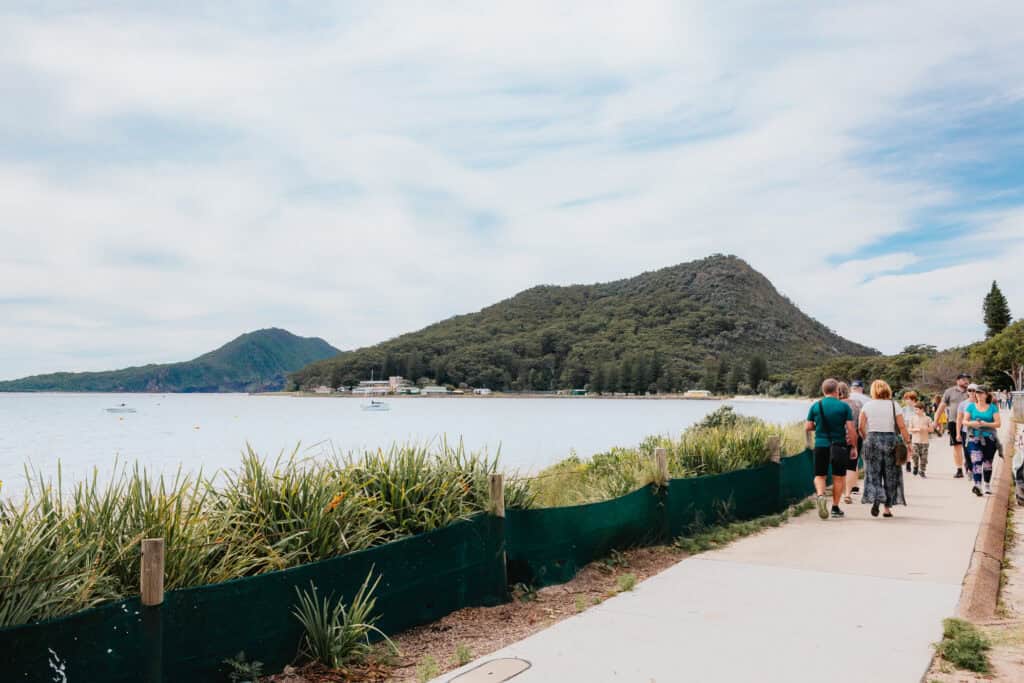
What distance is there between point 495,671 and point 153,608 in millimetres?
2003

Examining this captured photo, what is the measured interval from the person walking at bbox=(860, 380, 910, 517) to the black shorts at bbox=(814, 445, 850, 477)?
1.06 feet

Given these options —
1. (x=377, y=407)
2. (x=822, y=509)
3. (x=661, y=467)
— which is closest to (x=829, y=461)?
(x=822, y=509)

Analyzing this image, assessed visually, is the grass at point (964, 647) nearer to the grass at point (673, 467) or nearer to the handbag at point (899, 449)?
the grass at point (673, 467)

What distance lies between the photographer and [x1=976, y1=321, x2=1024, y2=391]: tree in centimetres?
6919

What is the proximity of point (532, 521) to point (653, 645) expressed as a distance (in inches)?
77.9

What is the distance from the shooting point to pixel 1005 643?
5.30m

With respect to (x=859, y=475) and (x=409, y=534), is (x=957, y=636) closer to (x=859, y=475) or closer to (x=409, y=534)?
(x=409, y=534)

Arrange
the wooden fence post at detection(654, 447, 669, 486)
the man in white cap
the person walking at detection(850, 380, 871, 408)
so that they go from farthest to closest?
the man in white cap < the person walking at detection(850, 380, 871, 408) < the wooden fence post at detection(654, 447, 669, 486)

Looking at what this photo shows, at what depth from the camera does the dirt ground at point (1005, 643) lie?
15.4 ft

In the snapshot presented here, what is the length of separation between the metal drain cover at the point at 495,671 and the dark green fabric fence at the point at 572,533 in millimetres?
1857

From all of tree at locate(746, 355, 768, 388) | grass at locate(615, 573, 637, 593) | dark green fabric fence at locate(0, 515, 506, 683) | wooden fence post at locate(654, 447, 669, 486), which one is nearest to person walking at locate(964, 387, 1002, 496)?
wooden fence post at locate(654, 447, 669, 486)

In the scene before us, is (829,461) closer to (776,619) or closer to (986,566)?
(986,566)

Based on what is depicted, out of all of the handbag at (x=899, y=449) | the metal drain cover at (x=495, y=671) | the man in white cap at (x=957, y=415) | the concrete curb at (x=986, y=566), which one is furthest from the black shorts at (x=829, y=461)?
the metal drain cover at (x=495, y=671)

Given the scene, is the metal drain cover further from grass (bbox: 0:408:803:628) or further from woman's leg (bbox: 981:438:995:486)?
woman's leg (bbox: 981:438:995:486)
